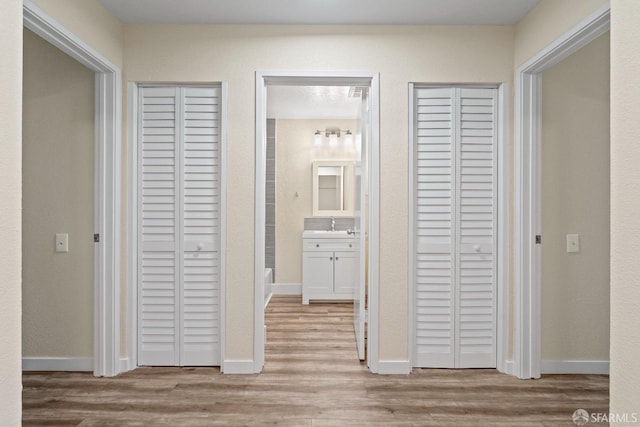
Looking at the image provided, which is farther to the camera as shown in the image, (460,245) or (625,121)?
(460,245)

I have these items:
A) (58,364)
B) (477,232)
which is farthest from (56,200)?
(477,232)

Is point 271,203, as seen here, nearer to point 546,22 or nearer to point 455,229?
point 455,229

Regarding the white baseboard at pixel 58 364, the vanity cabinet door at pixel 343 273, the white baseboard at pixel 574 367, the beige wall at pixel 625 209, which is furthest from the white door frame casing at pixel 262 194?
the vanity cabinet door at pixel 343 273

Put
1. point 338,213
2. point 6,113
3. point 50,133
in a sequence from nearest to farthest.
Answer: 1. point 6,113
2. point 50,133
3. point 338,213

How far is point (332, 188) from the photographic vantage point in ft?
19.9

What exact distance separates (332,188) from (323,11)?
3335 mm

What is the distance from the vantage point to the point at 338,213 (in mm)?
6062

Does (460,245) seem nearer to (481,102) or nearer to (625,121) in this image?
(481,102)

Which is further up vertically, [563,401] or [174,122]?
[174,122]

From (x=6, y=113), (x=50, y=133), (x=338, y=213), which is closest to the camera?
(x=6, y=113)

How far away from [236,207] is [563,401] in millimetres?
2476

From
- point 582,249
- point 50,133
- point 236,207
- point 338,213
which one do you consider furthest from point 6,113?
point 338,213

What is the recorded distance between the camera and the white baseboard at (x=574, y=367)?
312cm

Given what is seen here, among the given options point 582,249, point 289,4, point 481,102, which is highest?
point 289,4
